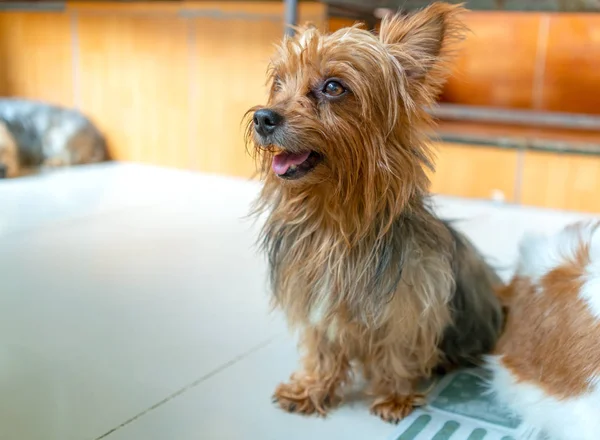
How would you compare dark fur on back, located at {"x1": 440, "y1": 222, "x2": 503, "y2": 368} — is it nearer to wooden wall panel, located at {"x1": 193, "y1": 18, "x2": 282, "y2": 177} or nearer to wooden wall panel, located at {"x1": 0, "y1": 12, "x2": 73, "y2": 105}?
wooden wall panel, located at {"x1": 193, "y1": 18, "x2": 282, "y2": 177}

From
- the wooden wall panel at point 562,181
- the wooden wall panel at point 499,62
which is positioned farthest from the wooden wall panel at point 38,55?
the wooden wall panel at point 562,181

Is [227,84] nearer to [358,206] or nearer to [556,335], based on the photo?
[358,206]

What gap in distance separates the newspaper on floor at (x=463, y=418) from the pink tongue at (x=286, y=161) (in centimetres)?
61

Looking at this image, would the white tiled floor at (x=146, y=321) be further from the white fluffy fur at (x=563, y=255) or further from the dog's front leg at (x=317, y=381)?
the white fluffy fur at (x=563, y=255)

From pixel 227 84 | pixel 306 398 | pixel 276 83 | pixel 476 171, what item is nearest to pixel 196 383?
pixel 306 398

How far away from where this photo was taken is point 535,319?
4.54 ft

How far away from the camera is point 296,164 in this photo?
130 centimetres

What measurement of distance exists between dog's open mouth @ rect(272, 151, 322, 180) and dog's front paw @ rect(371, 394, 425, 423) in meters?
0.56

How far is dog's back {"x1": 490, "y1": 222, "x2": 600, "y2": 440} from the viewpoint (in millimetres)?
1198

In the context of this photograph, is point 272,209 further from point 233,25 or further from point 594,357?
point 233,25

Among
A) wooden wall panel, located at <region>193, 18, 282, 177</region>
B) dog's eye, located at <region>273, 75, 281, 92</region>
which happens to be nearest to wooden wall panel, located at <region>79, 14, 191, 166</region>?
wooden wall panel, located at <region>193, 18, 282, 177</region>

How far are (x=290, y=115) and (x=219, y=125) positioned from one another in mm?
2705

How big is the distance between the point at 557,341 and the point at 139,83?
135 inches

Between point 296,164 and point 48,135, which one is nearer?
point 296,164
